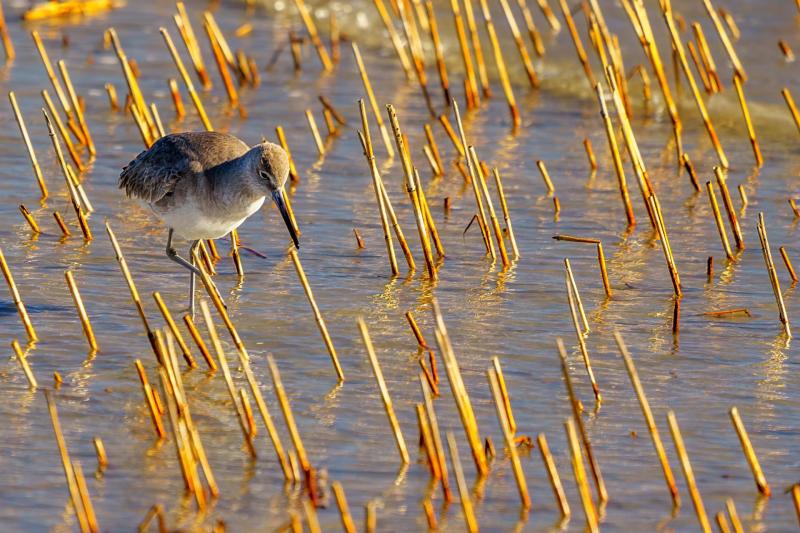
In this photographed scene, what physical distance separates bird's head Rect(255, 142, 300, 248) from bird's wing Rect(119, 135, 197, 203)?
0.50m

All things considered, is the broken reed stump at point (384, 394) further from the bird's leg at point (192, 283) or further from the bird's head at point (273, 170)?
the bird's leg at point (192, 283)

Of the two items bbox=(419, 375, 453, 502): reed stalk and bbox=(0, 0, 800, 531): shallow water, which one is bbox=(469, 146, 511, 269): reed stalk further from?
bbox=(419, 375, 453, 502): reed stalk

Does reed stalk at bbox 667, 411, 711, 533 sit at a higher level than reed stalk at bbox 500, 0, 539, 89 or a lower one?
lower

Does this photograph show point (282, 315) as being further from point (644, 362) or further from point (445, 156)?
point (445, 156)

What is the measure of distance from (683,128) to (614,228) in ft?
11.0

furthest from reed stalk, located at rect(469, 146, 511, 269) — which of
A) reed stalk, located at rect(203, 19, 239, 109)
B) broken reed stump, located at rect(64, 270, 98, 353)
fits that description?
reed stalk, located at rect(203, 19, 239, 109)

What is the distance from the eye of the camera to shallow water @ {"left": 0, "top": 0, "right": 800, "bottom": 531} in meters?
5.65

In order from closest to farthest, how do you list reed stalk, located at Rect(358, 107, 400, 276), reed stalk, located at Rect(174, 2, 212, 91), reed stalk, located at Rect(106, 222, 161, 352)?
reed stalk, located at Rect(106, 222, 161, 352) < reed stalk, located at Rect(358, 107, 400, 276) < reed stalk, located at Rect(174, 2, 212, 91)

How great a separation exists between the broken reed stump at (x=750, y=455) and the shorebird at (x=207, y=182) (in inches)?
Result: 118

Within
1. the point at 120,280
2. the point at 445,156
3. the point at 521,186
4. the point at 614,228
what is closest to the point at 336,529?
the point at 120,280

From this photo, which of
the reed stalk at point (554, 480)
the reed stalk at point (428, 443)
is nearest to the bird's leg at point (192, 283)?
the reed stalk at point (428, 443)

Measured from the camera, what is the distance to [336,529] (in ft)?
17.3

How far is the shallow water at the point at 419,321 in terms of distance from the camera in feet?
18.5

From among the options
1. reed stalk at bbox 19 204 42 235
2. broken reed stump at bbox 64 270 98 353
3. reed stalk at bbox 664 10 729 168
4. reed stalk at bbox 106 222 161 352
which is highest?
reed stalk at bbox 664 10 729 168
